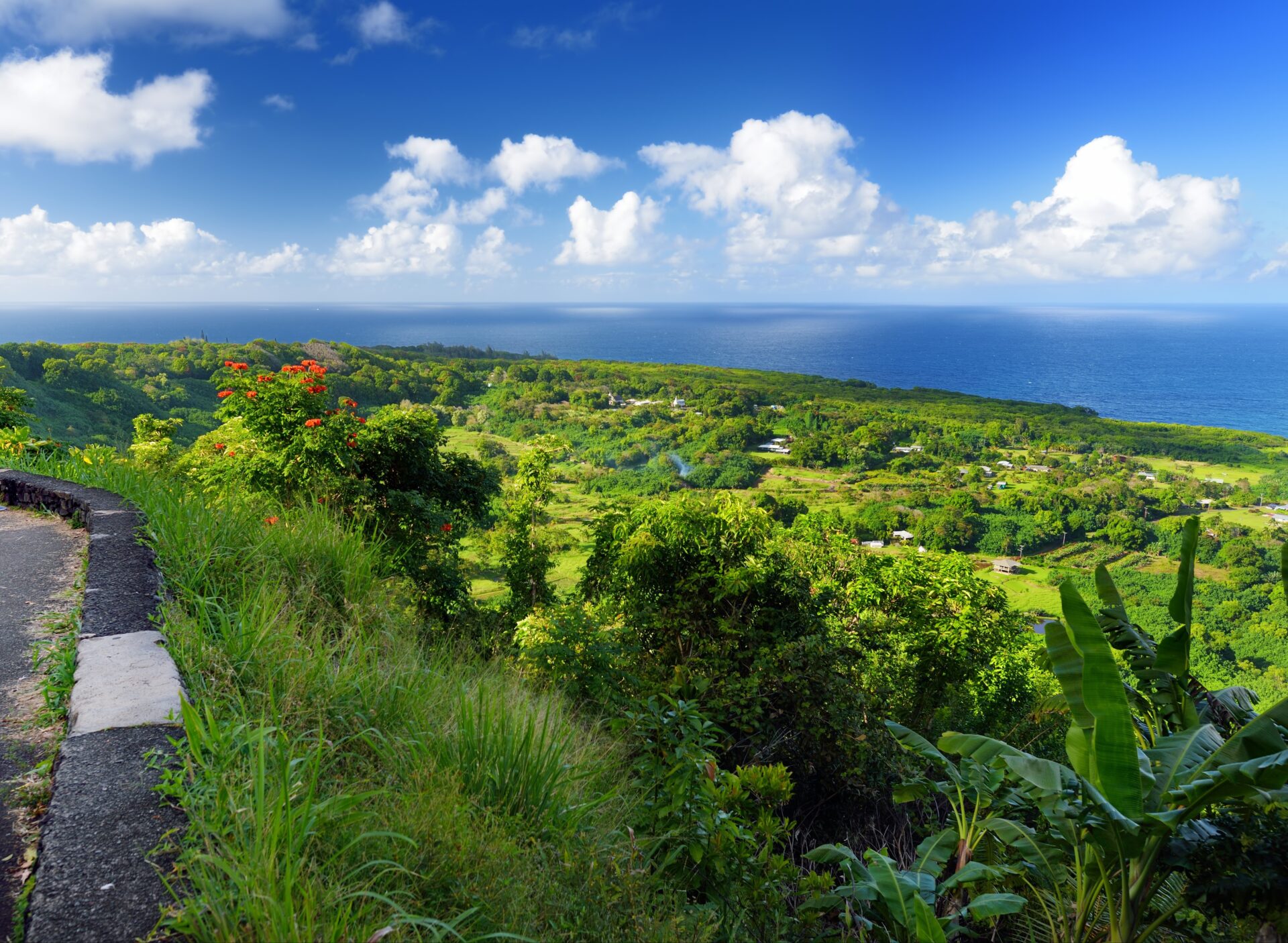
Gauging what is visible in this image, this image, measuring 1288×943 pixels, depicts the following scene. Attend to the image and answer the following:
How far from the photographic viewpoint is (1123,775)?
241 cm

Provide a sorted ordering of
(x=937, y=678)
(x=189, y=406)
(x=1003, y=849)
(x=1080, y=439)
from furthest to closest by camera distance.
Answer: (x=1080, y=439) < (x=189, y=406) < (x=937, y=678) < (x=1003, y=849)

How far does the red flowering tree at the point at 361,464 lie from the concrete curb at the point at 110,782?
3.28 m

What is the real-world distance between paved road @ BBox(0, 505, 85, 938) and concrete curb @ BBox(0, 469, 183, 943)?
0.38ft

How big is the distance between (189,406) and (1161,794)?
50.5m

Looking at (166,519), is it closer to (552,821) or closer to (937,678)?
(552,821)

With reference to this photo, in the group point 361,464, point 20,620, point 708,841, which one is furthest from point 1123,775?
point 361,464

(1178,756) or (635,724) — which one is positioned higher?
(1178,756)

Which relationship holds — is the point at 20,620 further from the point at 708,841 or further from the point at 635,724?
the point at 708,841

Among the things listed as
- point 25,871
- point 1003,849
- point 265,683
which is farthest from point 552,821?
point 1003,849

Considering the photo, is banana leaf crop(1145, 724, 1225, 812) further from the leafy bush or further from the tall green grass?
the tall green grass

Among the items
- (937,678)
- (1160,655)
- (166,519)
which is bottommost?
(937,678)

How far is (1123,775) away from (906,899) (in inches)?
38.6

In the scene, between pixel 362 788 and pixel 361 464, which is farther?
pixel 361 464

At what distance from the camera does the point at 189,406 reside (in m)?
41.8
